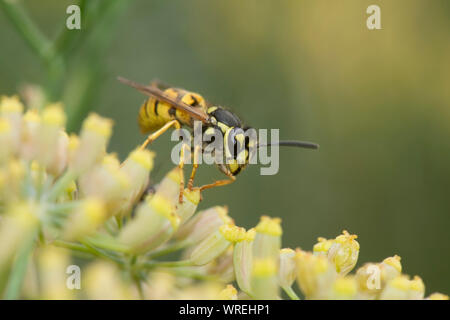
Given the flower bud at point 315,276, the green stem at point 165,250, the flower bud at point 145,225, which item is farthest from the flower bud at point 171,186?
the flower bud at point 315,276

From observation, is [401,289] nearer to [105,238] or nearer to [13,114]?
[105,238]

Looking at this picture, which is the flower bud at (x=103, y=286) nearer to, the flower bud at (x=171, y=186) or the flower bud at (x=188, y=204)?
the flower bud at (x=171, y=186)

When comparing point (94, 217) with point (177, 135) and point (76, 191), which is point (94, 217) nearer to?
point (76, 191)

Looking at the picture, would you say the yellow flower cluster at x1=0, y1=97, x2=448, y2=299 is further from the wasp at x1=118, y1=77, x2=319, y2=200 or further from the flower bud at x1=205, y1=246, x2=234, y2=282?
the wasp at x1=118, y1=77, x2=319, y2=200

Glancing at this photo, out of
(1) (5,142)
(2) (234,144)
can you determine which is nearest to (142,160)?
(1) (5,142)

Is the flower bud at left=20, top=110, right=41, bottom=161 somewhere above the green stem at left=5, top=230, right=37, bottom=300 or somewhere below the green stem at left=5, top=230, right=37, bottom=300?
above

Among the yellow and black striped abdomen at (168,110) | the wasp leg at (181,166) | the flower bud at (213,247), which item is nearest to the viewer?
the flower bud at (213,247)

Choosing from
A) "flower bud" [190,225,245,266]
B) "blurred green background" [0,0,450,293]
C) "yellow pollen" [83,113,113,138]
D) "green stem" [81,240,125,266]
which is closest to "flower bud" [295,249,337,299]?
"flower bud" [190,225,245,266]
